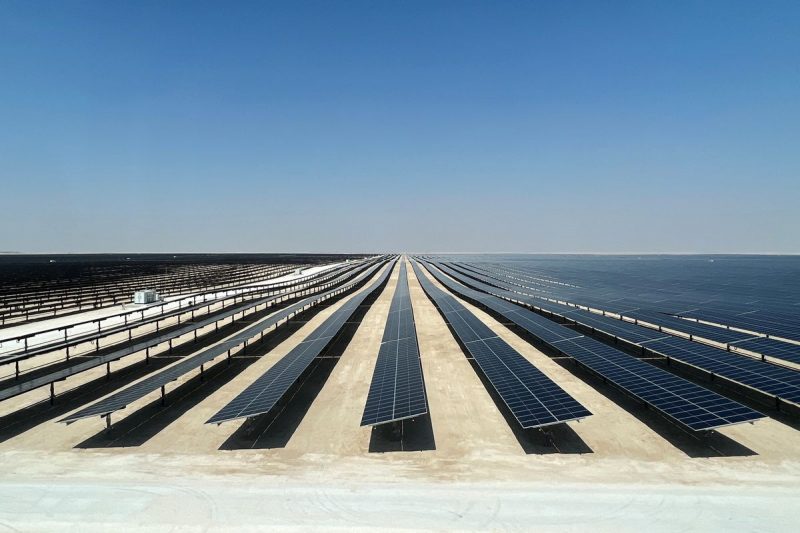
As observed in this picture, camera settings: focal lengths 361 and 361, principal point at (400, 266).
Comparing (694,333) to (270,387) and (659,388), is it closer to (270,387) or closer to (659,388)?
(659,388)

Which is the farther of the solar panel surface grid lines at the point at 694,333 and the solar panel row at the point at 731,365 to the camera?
the solar panel surface grid lines at the point at 694,333

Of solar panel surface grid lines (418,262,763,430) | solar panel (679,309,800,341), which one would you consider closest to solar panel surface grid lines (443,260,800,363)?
solar panel (679,309,800,341)

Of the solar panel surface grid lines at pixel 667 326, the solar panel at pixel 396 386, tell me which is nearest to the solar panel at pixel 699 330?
the solar panel surface grid lines at pixel 667 326

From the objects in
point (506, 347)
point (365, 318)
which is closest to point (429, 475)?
point (506, 347)

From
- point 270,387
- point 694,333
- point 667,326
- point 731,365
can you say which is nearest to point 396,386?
point 270,387

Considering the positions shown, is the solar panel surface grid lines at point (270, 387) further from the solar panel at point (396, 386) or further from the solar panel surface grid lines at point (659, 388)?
the solar panel surface grid lines at point (659, 388)

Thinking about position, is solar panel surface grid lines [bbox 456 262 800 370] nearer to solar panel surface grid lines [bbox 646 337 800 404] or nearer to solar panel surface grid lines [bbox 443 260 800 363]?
solar panel surface grid lines [bbox 443 260 800 363]

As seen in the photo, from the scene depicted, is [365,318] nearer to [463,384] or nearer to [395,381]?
[463,384]
